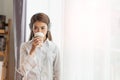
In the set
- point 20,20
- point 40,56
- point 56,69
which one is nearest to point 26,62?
point 40,56

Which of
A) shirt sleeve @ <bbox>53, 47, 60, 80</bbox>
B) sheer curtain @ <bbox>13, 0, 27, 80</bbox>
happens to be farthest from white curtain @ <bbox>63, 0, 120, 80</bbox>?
sheer curtain @ <bbox>13, 0, 27, 80</bbox>

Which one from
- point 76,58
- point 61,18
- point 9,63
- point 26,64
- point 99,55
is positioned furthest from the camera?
point 9,63

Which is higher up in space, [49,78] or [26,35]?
[26,35]

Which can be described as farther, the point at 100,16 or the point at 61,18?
the point at 61,18

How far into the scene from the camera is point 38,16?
136 cm

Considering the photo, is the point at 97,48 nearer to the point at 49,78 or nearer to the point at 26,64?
the point at 49,78

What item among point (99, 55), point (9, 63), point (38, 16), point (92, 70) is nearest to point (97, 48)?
point (99, 55)

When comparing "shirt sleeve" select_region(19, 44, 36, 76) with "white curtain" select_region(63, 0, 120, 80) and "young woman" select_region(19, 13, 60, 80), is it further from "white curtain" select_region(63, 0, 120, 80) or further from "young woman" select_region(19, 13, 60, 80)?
"white curtain" select_region(63, 0, 120, 80)

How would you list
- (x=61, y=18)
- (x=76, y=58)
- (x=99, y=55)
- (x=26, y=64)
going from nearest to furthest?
(x=26, y=64)
(x=99, y=55)
(x=76, y=58)
(x=61, y=18)

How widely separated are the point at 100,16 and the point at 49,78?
517 millimetres

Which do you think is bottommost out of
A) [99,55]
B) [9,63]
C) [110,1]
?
[9,63]

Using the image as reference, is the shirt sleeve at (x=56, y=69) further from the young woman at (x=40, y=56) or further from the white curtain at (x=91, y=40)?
the white curtain at (x=91, y=40)

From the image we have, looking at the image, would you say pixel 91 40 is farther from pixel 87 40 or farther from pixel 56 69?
pixel 56 69

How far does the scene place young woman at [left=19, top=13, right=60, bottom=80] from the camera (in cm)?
130
